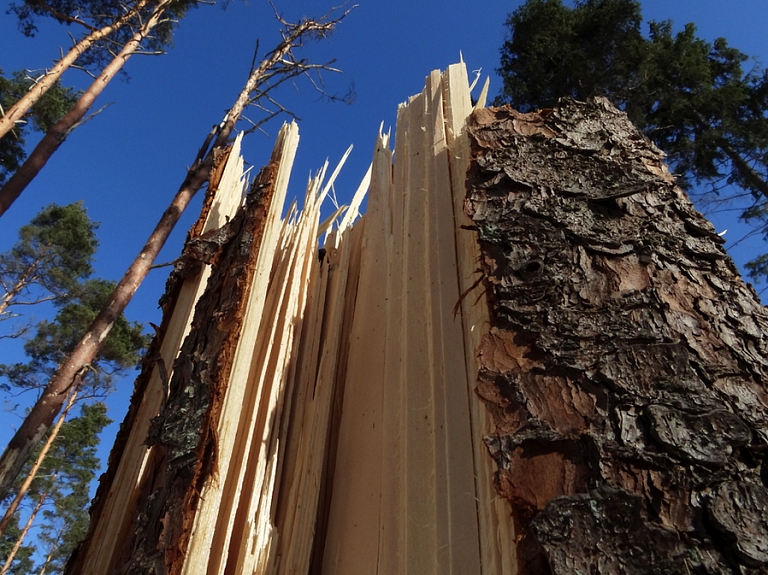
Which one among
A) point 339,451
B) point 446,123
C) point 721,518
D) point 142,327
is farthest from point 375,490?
point 142,327

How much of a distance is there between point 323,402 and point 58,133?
887cm

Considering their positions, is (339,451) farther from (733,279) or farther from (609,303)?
(733,279)

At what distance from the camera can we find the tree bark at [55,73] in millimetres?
8094

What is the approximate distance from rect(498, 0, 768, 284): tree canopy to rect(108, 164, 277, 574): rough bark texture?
863 centimetres

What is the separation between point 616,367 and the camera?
3.00 feet

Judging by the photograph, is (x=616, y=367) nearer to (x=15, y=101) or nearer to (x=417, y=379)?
(x=417, y=379)

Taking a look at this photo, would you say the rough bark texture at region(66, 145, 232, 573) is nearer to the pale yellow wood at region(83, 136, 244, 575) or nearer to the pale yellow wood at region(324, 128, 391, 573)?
the pale yellow wood at region(83, 136, 244, 575)

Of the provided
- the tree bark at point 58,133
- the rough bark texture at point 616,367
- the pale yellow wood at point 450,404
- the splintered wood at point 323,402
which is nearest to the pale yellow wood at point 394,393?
the splintered wood at point 323,402

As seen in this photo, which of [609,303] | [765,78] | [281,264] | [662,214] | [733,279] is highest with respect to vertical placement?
[765,78]

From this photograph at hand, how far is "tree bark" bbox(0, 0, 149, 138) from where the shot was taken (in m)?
8.09

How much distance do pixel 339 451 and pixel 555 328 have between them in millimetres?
962

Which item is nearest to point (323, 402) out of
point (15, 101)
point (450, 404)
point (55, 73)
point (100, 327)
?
point (450, 404)

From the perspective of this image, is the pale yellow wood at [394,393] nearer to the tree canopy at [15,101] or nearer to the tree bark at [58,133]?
the tree bark at [58,133]

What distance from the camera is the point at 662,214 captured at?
125cm
